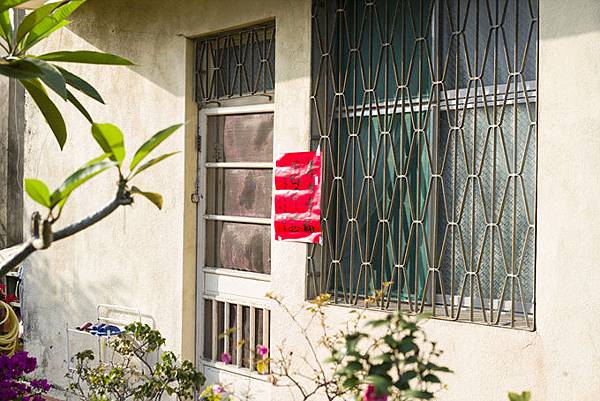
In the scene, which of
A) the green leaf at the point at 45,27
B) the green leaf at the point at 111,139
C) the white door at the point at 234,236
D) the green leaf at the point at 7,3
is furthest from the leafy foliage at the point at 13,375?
the green leaf at the point at 111,139

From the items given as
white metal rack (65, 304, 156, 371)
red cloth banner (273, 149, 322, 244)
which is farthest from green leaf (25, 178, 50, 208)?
white metal rack (65, 304, 156, 371)

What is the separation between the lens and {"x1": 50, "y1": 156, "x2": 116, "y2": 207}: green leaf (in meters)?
1.47

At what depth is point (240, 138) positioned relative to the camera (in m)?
5.38

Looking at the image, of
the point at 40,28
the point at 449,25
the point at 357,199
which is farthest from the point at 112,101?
the point at 40,28

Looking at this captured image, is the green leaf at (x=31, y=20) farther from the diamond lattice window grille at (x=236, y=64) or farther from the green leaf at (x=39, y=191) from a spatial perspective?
the diamond lattice window grille at (x=236, y=64)

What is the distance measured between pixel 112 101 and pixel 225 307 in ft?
5.85

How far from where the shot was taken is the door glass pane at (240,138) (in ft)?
17.1

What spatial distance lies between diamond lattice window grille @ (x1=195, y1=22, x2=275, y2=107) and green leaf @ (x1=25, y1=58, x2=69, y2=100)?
301 cm

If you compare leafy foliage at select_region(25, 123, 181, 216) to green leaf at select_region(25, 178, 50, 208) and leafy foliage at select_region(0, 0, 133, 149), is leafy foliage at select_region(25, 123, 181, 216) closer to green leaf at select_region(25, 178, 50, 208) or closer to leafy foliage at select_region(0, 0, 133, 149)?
green leaf at select_region(25, 178, 50, 208)

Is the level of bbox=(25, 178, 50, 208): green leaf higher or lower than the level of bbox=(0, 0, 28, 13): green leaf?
lower

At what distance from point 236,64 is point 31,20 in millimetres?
2965

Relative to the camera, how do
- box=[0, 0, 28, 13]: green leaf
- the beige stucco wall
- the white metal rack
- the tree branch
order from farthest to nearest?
the white metal rack
the beige stucco wall
box=[0, 0, 28, 13]: green leaf
the tree branch

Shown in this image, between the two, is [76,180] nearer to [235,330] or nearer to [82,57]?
[82,57]

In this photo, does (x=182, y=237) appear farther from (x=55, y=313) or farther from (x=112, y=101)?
(x=55, y=313)
